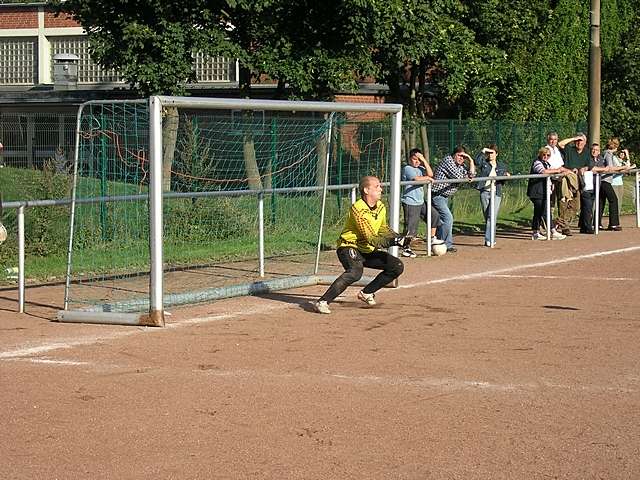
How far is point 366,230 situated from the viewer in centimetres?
1287

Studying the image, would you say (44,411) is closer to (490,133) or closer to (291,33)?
(291,33)

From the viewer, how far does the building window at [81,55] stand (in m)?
44.2

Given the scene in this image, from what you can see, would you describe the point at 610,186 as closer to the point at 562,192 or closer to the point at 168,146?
the point at 562,192


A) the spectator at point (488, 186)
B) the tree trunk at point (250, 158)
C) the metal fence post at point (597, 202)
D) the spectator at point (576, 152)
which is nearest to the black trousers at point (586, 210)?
the metal fence post at point (597, 202)

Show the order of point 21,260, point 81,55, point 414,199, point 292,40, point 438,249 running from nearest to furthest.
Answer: point 21,260
point 438,249
point 414,199
point 292,40
point 81,55

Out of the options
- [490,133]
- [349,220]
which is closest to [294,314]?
[349,220]

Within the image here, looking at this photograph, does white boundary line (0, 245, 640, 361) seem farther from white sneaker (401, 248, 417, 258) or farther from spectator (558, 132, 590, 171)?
spectator (558, 132, 590, 171)

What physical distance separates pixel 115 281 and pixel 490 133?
16.9 m

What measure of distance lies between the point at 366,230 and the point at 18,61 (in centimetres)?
3702

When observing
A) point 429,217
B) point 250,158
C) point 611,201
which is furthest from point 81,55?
point 429,217

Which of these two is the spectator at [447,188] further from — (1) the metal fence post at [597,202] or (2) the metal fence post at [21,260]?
(2) the metal fence post at [21,260]

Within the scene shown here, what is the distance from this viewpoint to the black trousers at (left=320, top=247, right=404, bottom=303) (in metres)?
12.8

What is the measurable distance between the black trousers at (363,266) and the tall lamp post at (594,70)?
13.5 m

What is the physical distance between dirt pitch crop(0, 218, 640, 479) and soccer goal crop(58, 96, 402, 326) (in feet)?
2.52
